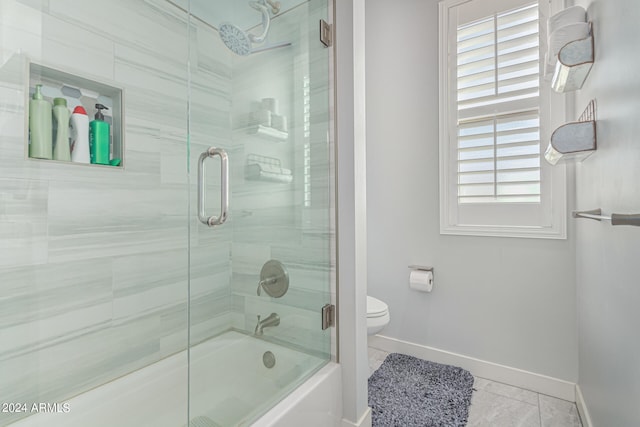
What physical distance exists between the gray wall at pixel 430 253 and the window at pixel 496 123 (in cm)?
8

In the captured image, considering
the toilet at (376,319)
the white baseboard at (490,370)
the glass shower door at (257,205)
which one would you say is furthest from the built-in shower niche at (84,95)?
the white baseboard at (490,370)

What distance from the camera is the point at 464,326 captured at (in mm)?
2090

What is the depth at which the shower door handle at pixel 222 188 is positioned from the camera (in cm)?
105

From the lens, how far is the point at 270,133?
4.27 feet

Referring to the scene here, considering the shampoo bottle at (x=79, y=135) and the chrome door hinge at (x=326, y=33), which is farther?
the chrome door hinge at (x=326, y=33)

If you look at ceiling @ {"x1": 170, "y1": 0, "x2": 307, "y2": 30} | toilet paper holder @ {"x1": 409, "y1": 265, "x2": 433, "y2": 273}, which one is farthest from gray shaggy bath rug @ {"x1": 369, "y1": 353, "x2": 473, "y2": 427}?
ceiling @ {"x1": 170, "y1": 0, "x2": 307, "y2": 30}

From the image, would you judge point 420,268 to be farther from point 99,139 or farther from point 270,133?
point 99,139

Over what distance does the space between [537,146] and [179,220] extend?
2.10m

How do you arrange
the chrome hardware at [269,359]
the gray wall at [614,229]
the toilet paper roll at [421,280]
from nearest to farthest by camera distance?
1. the gray wall at [614,229]
2. the chrome hardware at [269,359]
3. the toilet paper roll at [421,280]

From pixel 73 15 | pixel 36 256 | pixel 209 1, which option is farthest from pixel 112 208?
pixel 209 1

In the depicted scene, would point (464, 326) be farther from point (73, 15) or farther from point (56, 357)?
point (73, 15)

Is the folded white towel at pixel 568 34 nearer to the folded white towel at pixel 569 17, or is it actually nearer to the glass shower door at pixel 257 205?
the folded white towel at pixel 569 17

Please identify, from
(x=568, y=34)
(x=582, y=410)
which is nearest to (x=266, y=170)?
(x=568, y=34)

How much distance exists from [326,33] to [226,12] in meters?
0.53
